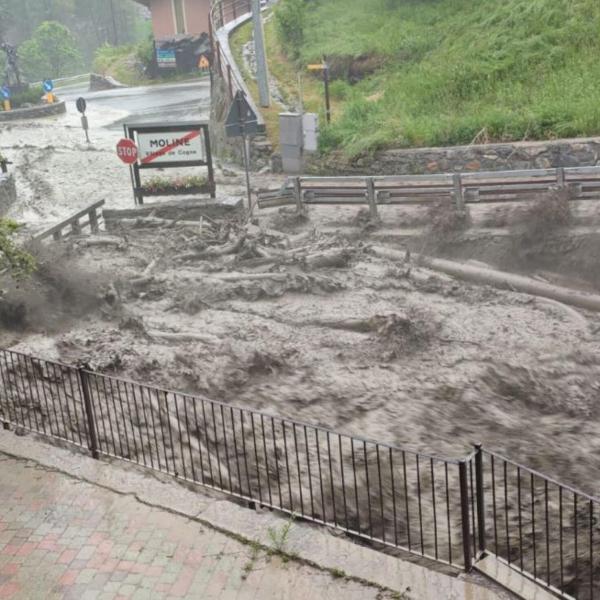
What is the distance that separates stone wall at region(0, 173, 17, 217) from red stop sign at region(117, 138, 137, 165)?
581 cm

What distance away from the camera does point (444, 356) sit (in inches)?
513

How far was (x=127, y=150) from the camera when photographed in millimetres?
20266

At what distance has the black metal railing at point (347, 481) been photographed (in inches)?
303

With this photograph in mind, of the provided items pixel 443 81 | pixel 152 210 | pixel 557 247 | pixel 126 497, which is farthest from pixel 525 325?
pixel 443 81

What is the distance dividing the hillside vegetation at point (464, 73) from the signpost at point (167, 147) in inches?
169

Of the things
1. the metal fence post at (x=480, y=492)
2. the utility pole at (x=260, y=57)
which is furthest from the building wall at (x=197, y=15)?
the metal fence post at (x=480, y=492)

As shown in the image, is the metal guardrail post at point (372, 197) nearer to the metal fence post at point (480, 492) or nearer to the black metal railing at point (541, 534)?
the black metal railing at point (541, 534)

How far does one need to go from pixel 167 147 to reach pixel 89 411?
12.4 meters

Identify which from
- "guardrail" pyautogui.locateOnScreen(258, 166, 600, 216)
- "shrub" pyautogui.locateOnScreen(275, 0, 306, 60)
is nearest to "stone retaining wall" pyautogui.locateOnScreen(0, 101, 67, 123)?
"shrub" pyautogui.locateOnScreen(275, 0, 306, 60)

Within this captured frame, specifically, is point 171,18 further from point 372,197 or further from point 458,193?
point 458,193

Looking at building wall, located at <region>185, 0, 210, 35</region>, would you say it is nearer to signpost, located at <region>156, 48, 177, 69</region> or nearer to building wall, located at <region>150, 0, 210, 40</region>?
building wall, located at <region>150, 0, 210, 40</region>

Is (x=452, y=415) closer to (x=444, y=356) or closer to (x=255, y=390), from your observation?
(x=444, y=356)

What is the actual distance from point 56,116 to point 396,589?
42.3 m

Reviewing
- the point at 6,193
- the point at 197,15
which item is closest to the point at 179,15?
the point at 197,15
